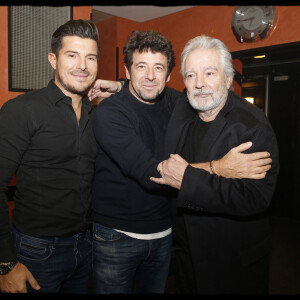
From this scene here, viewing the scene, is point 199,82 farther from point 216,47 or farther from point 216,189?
point 216,189

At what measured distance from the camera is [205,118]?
1721 millimetres

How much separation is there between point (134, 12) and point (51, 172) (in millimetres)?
4822

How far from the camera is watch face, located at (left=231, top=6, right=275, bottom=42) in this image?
4270 mm

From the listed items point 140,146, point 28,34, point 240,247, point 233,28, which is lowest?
point 240,247

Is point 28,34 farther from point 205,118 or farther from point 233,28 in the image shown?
point 233,28

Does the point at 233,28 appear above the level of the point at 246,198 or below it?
above

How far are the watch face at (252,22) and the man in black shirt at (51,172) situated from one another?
3379 mm

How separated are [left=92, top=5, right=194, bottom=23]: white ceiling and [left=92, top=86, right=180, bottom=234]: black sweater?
4.10m

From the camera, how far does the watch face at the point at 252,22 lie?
4270mm

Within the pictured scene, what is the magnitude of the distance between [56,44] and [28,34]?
133cm

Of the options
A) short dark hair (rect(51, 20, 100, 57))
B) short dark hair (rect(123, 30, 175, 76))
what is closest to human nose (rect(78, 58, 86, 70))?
short dark hair (rect(51, 20, 100, 57))

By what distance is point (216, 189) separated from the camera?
1.37 meters

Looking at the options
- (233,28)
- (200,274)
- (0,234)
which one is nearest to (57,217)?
(0,234)

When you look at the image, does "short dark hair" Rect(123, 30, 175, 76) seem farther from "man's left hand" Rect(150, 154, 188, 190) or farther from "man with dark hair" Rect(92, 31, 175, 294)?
"man's left hand" Rect(150, 154, 188, 190)
